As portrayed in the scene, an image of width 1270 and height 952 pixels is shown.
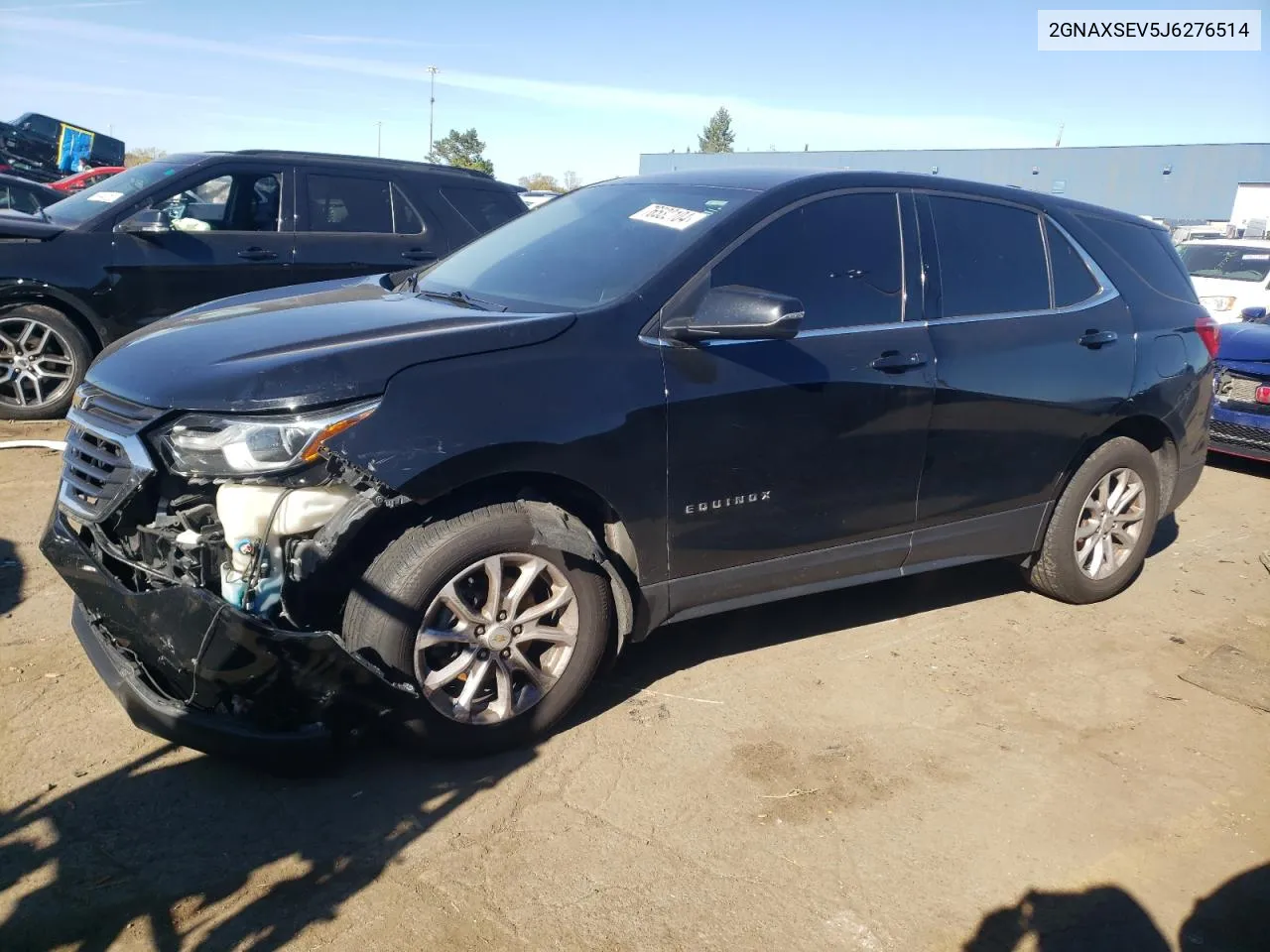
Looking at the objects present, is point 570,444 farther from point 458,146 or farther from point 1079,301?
point 458,146

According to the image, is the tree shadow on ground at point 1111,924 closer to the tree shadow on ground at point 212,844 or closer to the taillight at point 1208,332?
the tree shadow on ground at point 212,844

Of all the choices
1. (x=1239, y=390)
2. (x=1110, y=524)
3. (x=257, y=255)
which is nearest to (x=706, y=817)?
(x=1110, y=524)

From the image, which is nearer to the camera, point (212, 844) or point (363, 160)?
point (212, 844)

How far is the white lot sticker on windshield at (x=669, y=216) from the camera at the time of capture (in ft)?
12.7

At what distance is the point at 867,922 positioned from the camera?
9.01ft

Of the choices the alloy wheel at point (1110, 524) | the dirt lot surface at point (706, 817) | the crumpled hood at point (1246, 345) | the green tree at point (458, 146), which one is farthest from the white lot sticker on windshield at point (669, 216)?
the green tree at point (458, 146)

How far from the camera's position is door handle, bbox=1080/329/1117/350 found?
4.68m

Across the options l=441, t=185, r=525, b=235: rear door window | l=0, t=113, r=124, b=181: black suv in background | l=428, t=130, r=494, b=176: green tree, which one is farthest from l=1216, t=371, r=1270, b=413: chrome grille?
l=428, t=130, r=494, b=176: green tree

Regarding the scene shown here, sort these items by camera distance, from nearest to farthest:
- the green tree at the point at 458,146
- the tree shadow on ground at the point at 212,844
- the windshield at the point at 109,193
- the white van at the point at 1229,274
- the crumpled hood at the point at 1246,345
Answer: the tree shadow on ground at the point at 212,844, the windshield at the point at 109,193, the crumpled hood at the point at 1246,345, the white van at the point at 1229,274, the green tree at the point at 458,146

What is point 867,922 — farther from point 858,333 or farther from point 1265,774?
point 858,333

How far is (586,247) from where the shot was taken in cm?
404

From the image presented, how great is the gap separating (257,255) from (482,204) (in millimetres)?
1783

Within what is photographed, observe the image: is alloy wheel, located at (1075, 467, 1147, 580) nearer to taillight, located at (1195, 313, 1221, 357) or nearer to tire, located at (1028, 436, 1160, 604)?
→ tire, located at (1028, 436, 1160, 604)

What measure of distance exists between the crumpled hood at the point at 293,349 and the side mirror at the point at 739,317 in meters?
0.41
